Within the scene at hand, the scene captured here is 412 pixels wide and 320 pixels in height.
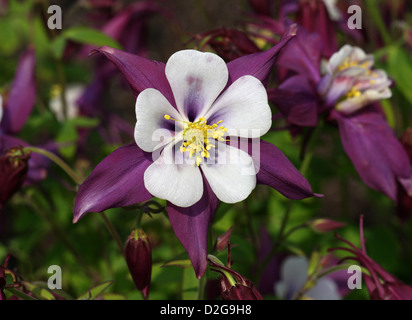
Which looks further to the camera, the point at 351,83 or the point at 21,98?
the point at 21,98

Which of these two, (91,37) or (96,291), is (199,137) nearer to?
(96,291)

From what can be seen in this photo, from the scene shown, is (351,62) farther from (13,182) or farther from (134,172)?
(13,182)

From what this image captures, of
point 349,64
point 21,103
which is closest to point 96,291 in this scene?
point 21,103

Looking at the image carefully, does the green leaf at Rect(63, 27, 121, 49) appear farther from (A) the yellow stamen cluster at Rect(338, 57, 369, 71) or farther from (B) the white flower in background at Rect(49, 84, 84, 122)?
(A) the yellow stamen cluster at Rect(338, 57, 369, 71)

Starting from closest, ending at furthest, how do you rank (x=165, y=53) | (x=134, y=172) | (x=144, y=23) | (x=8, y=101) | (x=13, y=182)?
(x=134, y=172) < (x=13, y=182) < (x=8, y=101) < (x=144, y=23) < (x=165, y=53)

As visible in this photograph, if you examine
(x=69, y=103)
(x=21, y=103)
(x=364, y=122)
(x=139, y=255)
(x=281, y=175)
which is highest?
(x=69, y=103)

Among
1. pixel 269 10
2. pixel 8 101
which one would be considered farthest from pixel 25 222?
pixel 269 10

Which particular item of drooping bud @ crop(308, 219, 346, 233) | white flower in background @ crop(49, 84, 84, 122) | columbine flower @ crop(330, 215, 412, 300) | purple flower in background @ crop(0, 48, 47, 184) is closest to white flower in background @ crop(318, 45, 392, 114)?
drooping bud @ crop(308, 219, 346, 233)
